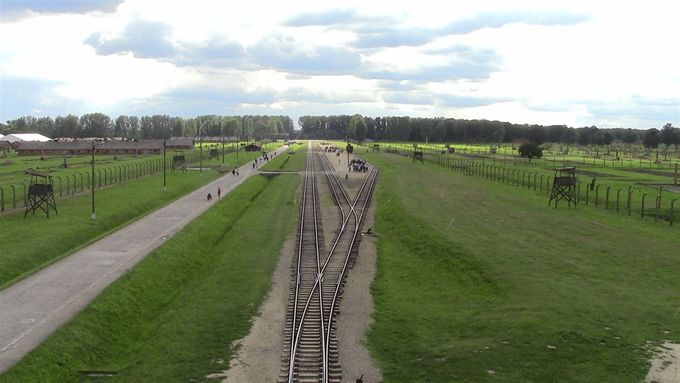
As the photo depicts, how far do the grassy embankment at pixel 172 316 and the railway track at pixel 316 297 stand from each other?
186 centimetres

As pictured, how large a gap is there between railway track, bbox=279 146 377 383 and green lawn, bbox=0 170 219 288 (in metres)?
14.0

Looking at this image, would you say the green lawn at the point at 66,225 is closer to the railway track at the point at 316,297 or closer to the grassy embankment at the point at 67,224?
the grassy embankment at the point at 67,224

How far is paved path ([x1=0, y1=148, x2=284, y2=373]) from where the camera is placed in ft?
78.4

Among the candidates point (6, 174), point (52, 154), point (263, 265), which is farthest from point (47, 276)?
point (52, 154)

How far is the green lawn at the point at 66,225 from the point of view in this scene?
3675cm

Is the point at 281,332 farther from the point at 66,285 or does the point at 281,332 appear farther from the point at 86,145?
the point at 86,145

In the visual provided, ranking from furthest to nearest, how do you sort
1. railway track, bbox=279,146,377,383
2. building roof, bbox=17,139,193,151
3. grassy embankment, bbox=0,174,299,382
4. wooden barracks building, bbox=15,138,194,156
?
1. building roof, bbox=17,139,193,151
2. wooden barracks building, bbox=15,138,194,156
3. grassy embankment, bbox=0,174,299,382
4. railway track, bbox=279,146,377,383

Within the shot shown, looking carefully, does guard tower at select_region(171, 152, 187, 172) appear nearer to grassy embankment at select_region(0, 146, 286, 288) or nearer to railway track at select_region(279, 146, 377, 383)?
grassy embankment at select_region(0, 146, 286, 288)

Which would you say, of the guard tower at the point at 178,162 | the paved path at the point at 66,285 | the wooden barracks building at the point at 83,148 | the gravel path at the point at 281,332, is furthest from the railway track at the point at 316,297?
the wooden barracks building at the point at 83,148

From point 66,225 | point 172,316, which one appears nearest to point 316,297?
point 172,316

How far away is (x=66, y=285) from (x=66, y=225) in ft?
57.8

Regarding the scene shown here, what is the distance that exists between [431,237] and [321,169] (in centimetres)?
7525

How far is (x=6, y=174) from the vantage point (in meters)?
91.1

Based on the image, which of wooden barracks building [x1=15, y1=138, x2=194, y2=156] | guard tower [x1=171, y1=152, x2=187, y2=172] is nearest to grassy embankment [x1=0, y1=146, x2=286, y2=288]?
guard tower [x1=171, y1=152, x2=187, y2=172]
